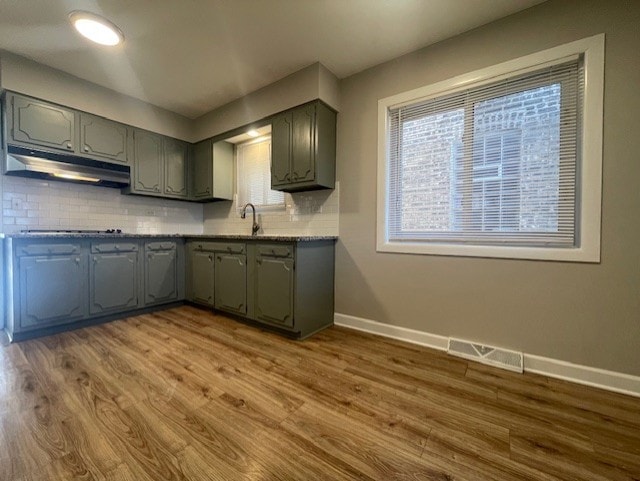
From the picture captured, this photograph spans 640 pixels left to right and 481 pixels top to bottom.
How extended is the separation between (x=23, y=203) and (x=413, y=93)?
399 cm

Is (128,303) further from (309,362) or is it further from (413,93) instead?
(413,93)

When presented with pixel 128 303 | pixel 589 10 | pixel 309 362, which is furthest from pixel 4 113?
pixel 589 10

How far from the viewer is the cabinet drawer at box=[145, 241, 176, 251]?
10.1 ft

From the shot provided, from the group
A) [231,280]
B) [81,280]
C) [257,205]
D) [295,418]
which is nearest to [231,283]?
[231,280]

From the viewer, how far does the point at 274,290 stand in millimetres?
2453

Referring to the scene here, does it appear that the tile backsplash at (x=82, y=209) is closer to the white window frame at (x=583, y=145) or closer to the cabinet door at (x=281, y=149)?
the cabinet door at (x=281, y=149)

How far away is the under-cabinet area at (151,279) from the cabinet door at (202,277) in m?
0.01

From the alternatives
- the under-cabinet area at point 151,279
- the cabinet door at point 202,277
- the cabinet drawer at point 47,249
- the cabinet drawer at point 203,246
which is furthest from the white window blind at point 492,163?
the cabinet drawer at point 47,249

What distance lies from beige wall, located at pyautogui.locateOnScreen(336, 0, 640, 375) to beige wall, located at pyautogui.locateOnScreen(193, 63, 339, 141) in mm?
252

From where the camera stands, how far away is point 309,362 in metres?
1.92

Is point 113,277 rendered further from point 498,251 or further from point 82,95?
point 498,251

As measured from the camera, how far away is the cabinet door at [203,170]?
3605mm

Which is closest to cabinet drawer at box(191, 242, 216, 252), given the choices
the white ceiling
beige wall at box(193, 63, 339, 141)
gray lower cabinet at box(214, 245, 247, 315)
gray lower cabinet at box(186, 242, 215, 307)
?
gray lower cabinet at box(186, 242, 215, 307)

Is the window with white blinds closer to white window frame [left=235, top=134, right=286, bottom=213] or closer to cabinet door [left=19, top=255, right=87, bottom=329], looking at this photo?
white window frame [left=235, top=134, right=286, bottom=213]
